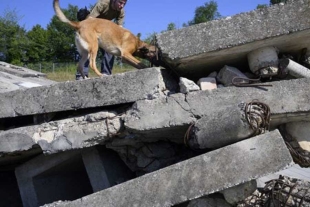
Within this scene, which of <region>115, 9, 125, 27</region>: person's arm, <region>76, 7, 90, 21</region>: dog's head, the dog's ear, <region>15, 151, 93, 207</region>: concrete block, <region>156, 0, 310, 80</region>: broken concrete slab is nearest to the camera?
<region>156, 0, 310, 80</region>: broken concrete slab

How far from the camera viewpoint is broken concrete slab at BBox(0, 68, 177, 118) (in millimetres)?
3395

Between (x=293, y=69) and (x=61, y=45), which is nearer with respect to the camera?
(x=293, y=69)

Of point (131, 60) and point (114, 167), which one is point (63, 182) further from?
point (131, 60)

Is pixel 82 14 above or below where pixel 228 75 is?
above

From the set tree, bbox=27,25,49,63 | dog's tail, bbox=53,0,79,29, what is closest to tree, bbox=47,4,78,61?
tree, bbox=27,25,49,63

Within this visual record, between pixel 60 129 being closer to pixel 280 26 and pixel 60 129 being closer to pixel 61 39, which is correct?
pixel 280 26

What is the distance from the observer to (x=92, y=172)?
3.96 m

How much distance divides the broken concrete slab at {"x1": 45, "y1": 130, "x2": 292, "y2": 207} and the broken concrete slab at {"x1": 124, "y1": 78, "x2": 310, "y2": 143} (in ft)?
1.14

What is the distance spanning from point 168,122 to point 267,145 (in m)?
0.85

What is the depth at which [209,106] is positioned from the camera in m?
3.27

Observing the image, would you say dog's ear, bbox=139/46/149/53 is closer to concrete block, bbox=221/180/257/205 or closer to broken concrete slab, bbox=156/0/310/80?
broken concrete slab, bbox=156/0/310/80

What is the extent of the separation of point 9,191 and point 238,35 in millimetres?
3632

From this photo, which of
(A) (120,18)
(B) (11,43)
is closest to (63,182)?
(A) (120,18)

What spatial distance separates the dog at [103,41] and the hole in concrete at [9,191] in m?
1.72
